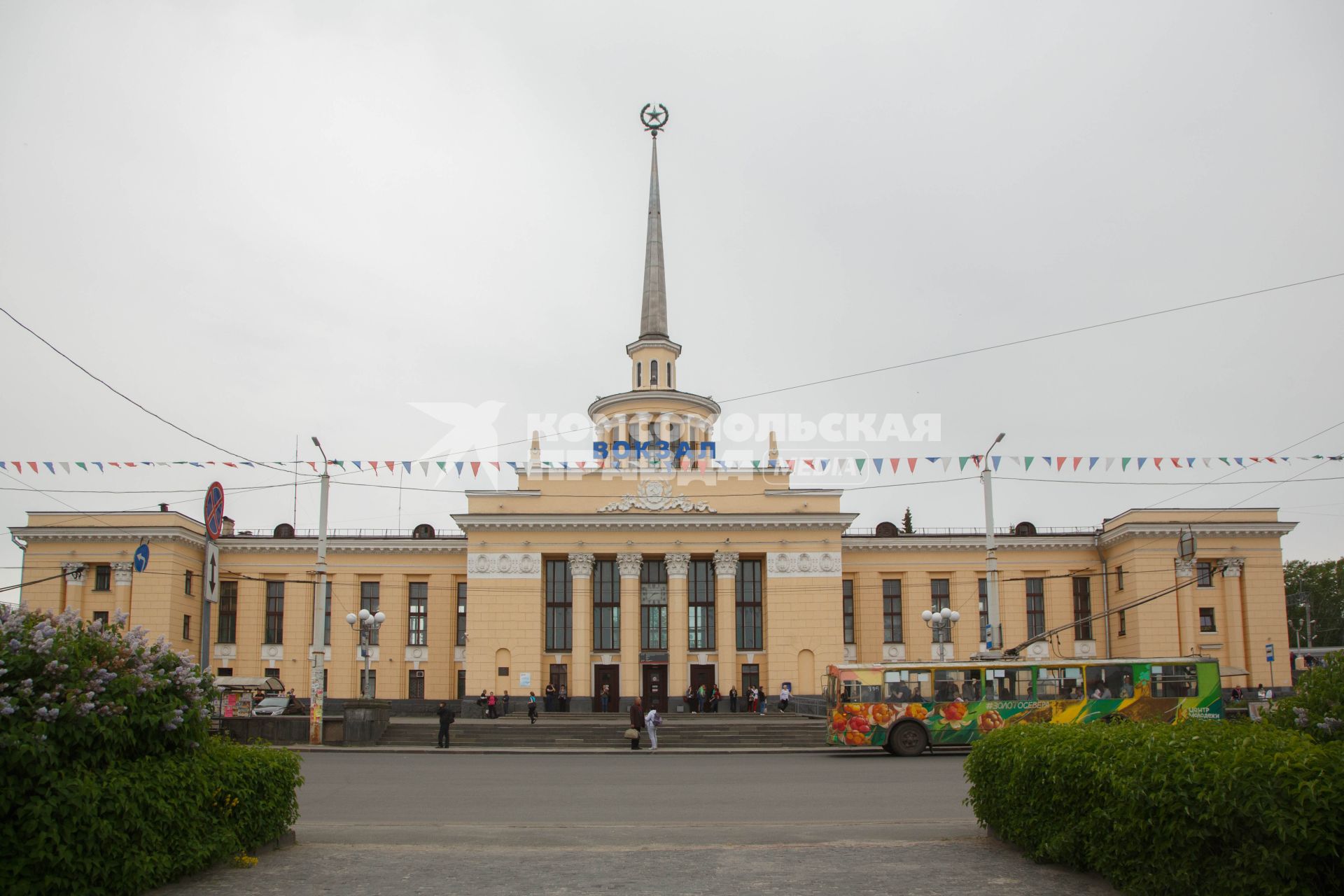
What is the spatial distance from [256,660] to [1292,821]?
49262mm

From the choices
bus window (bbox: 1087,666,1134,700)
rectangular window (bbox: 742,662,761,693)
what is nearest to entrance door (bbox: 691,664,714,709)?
rectangular window (bbox: 742,662,761,693)

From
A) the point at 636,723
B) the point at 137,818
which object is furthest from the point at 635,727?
the point at 137,818

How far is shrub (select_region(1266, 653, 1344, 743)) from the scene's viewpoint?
8812mm

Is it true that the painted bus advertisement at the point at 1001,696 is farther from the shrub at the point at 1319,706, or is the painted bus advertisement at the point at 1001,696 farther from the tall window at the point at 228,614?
the tall window at the point at 228,614

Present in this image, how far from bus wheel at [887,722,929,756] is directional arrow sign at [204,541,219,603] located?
21216 millimetres

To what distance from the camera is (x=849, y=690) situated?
3092cm

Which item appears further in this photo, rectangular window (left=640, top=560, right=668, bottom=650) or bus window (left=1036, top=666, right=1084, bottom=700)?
rectangular window (left=640, top=560, right=668, bottom=650)

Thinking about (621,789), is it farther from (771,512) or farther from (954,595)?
A: (954,595)

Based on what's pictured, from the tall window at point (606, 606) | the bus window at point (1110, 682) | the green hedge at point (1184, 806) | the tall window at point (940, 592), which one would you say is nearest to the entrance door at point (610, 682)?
the tall window at point (606, 606)

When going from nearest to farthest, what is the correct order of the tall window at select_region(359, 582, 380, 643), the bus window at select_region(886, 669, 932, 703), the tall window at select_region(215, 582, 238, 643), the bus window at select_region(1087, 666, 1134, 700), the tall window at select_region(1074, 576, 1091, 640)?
1. the bus window at select_region(1087, 666, 1134, 700)
2. the bus window at select_region(886, 669, 932, 703)
3. the tall window at select_region(215, 582, 238, 643)
4. the tall window at select_region(359, 582, 380, 643)
5. the tall window at select_region(1074, 576, 1091, 640)

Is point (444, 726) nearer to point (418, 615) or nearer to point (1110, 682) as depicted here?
point (418, 615)

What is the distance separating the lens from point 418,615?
168 feet

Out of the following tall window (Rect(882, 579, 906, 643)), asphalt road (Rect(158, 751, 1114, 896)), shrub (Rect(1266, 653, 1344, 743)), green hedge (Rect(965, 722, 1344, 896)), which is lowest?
asphalt road (Rect(158, 751, 1114, 896))

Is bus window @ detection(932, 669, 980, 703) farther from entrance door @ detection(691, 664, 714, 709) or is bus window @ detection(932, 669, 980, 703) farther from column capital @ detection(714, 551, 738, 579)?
entrance door @ detection(691, 664, 714, 709)
